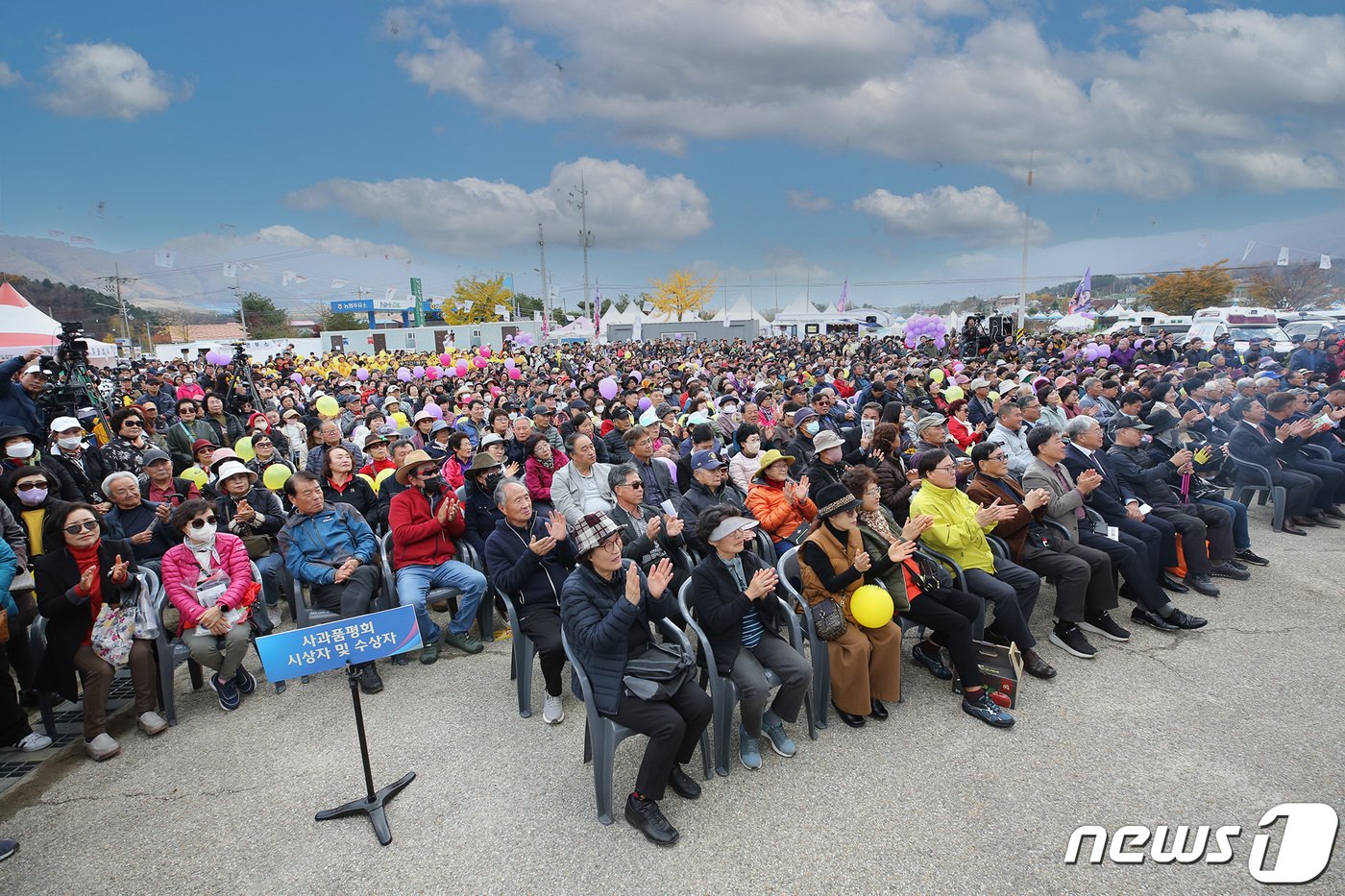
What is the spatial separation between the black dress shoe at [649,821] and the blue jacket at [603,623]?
486 mm

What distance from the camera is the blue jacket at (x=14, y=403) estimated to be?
618 cm

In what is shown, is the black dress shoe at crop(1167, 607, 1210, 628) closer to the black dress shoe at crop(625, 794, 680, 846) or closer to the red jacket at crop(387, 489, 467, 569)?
the black dress shoe at crop(625, 794, 680, 846)

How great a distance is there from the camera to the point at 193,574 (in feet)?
14.1

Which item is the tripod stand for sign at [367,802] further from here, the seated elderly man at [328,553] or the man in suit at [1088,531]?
the man in suit at [1088,531]

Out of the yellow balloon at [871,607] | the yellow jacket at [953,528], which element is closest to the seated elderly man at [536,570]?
the yellow balloon at [871,607]

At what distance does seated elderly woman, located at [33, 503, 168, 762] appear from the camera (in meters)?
3.83

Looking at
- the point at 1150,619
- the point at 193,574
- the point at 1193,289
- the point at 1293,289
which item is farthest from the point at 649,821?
the point at 1293,289

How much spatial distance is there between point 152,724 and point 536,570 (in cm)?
265

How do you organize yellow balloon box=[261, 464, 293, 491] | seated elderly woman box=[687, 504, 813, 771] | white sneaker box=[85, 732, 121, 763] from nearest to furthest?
seated elderly woman box=[687, 504, 813, 771]
white sneaker box=[85, 732, 121, 763]
yellow balloon box=[261, 464, 293, 491]

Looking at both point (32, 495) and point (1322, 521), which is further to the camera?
→ point (1322, 521)

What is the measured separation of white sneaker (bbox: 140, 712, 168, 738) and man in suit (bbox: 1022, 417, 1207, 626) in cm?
647

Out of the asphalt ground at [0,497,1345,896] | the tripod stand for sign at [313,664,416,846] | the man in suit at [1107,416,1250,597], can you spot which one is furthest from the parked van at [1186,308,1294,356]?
the tripod stand for sign at [313,664,416,846]

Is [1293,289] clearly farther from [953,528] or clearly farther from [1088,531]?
[953,528]

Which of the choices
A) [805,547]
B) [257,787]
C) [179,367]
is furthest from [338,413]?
[179,367]
